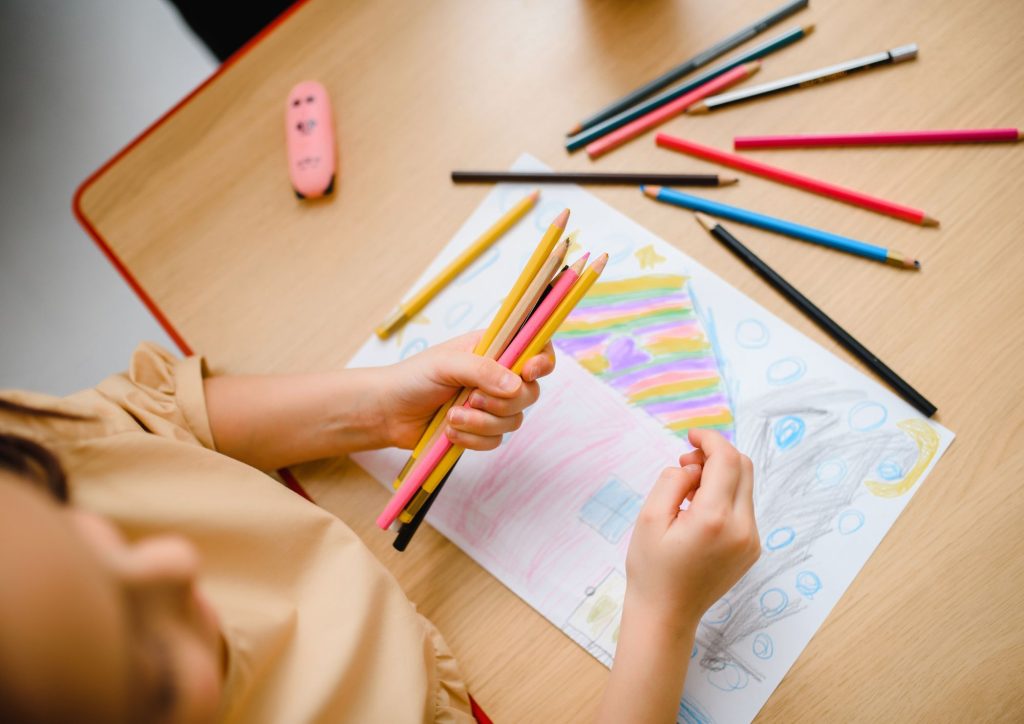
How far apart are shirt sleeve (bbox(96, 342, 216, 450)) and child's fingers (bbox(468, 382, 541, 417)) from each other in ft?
0.77

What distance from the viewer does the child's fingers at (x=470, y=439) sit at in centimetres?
51

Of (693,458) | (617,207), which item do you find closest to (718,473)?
(693,458)

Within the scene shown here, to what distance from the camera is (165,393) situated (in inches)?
22.3

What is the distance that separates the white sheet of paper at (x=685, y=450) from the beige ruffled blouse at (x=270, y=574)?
9 centimetres

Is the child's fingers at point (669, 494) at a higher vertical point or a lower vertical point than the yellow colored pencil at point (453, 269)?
lower

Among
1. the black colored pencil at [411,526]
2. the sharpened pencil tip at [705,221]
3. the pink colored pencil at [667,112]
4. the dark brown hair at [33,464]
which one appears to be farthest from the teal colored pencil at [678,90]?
the dark brown hair at [33,464]

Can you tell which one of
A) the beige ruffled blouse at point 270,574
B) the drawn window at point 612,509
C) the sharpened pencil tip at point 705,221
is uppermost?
the sharpened pencil tip at point 705,221

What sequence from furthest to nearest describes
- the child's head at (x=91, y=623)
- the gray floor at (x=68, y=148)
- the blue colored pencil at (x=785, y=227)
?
the gray floor at (x=68, y=148)
the blue colored pencil at (x=785, y=227)
the child's head at (x=91, y=623)

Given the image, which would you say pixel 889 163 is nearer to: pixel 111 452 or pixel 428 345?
pixel 428 345

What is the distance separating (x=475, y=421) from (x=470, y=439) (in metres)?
0.02

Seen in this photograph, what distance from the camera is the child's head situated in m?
0.24

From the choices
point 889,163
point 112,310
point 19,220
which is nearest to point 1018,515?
point 889,163

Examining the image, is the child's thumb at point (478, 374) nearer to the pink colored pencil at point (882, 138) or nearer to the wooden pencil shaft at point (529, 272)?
the wooden pencil shaft at point (529, 272)

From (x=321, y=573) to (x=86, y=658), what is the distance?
26 centimetres
